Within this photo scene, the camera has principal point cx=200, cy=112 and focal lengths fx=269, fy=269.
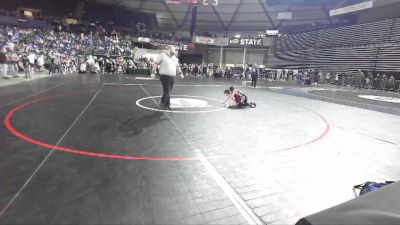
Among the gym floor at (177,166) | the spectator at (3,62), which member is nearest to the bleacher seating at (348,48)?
the gym floor at (177,166)

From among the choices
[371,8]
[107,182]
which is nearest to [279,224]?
[107,182]

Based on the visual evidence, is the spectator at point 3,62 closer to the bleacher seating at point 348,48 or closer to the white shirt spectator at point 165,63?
the white shirt spectator at point 165,63

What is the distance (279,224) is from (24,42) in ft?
79.2

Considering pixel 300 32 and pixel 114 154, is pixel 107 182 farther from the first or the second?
pixel 300 32

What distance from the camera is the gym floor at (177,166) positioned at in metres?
2.12

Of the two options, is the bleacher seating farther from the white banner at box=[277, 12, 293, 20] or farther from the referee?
the referee

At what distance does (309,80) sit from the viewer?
895 inches

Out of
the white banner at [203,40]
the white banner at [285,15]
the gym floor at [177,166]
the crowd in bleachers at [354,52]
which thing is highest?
the white banner at [285,15]

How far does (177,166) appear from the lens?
9.93 ft

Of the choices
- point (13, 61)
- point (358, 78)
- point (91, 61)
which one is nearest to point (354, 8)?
point (358, 78)

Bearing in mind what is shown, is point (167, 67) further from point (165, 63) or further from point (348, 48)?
point (348, 48)

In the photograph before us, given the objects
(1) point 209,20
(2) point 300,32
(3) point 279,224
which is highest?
(1) point 209,20

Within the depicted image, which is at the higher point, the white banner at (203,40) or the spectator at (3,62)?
the white banner at (203,40)

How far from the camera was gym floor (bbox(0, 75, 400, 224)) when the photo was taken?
2.12m
